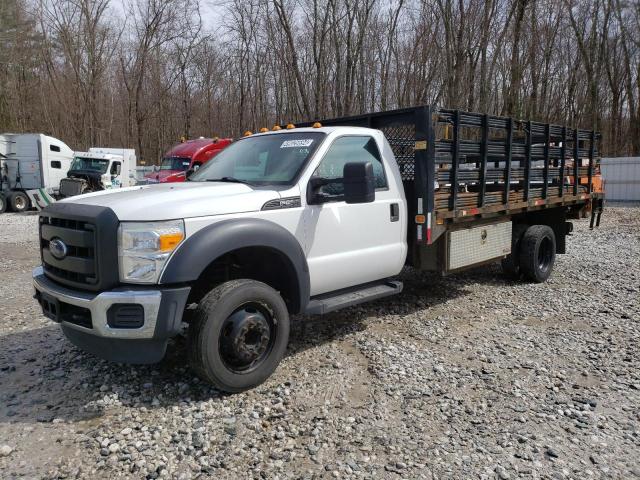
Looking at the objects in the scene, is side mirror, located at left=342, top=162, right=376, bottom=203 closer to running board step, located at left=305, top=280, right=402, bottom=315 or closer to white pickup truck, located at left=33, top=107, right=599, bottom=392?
white pickup truck, located at left=33, top=107, right=599, bottom=392

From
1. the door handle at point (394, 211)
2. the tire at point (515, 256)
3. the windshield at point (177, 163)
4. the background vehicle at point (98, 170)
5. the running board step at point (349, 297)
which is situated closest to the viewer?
the running board step at point (349, 297)

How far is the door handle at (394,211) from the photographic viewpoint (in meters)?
5.09

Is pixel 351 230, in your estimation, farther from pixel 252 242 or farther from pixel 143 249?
pixel 143 249

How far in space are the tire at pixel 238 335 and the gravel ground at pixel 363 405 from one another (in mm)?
192

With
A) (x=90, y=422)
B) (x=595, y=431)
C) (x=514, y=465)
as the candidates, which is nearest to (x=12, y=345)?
(x=90, y=422)

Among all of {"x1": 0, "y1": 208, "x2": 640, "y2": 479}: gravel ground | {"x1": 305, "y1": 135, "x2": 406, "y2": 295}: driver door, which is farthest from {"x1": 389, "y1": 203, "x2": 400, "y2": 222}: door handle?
{"x1": 0, "y1": 208, "x2": 640, "y2": 479}: gravel ground

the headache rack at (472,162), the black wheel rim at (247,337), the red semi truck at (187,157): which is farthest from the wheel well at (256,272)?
the red semi truck at (187,157)

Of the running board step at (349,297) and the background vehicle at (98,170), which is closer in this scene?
the running board step at (349,297)

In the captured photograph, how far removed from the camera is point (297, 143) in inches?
185

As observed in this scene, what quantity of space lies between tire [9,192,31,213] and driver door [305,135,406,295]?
2076 cm

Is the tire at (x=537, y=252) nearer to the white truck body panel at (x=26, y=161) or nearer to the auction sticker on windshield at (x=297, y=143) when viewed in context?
the auction sticker on windshield at (x=297, y=143)

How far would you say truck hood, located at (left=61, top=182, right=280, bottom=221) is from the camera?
352cm

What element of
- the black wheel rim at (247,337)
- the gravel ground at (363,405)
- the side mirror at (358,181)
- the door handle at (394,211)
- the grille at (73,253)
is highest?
the side mirror at (358,181)

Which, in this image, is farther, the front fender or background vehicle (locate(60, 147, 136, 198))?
background vehicle (locate(60, 147, 136, 198))
